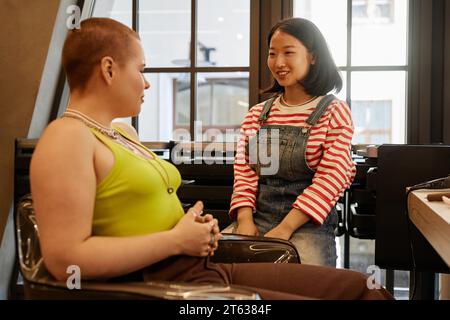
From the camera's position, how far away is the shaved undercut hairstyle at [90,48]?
94cm

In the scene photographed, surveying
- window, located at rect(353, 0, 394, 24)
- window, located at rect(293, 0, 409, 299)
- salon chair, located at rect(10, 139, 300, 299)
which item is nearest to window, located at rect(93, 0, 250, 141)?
window, located at rect(293, 0, 409, 299)

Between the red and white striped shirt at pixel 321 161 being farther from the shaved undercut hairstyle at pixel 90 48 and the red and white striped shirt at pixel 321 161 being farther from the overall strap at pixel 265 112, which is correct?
the shaved undercut hairstyle at pixel 90 48

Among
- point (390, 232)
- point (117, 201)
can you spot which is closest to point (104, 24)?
point (117, 201)

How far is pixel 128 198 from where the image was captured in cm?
91

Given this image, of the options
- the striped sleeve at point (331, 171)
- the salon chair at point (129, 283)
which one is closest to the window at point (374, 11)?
the striped sleeve at point (331, 171)

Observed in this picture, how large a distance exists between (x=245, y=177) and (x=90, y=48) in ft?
2.57

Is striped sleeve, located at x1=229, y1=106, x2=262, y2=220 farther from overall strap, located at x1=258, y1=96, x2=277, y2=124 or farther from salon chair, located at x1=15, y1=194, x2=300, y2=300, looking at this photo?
salon chair, located at x1=15, y1=194, x2=300, y2=300

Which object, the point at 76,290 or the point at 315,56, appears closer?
the point at 76,290

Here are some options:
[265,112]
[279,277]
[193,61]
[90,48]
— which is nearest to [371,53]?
[193,61]

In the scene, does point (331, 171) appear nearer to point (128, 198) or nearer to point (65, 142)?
point (128, 198)

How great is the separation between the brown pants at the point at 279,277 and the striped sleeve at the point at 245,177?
481 mm

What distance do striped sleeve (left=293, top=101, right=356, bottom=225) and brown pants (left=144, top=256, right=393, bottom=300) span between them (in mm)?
397

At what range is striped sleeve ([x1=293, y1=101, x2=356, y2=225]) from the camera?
1.44m

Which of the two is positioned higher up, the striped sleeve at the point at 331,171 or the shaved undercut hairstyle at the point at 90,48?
the shaved undercut hairstyle at the point at 90,48
